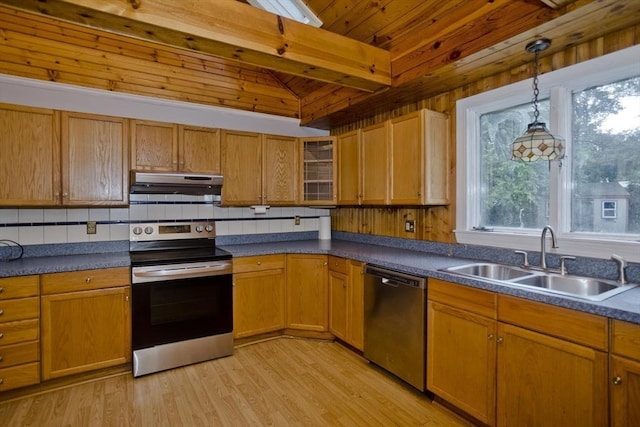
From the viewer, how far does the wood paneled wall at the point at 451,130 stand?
193cm

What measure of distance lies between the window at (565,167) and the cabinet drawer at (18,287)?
3124 mm

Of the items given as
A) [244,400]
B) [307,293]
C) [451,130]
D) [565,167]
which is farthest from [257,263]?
[565,167]

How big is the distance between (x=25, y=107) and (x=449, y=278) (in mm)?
3223

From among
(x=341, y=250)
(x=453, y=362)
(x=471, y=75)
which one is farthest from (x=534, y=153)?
(x=341, y=250)

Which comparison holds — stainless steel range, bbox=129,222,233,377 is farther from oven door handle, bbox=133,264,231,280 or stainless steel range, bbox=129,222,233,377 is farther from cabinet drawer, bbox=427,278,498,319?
cabinet drawer, bbox=427,278,498,319

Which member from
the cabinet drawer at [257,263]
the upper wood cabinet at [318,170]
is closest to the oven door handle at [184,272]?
the cabinet drawer at [257,263]

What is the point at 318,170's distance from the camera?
3713 mm

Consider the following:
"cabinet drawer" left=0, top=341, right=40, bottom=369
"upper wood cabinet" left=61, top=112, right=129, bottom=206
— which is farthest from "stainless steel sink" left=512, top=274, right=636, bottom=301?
"cabinet drawer" left=0, top=341, right=40, bottom=369

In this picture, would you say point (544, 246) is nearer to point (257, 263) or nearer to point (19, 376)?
point (257, 263)

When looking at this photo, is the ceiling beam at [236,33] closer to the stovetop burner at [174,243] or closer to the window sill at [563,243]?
the window sill at [563,243]

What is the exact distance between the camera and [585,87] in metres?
2.08

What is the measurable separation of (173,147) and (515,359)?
2.99 metres

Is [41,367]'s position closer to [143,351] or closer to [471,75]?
[143,351]

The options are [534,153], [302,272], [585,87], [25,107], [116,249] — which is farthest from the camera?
[302,272]
